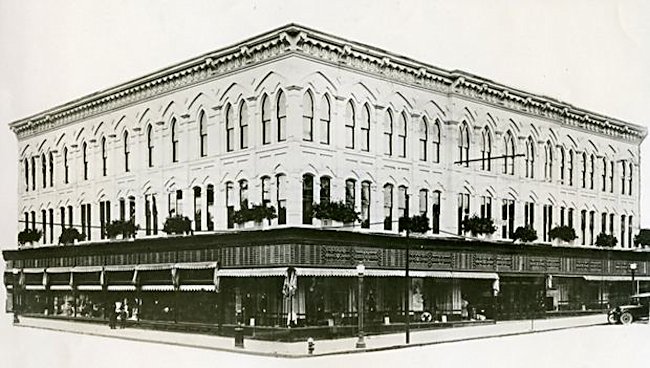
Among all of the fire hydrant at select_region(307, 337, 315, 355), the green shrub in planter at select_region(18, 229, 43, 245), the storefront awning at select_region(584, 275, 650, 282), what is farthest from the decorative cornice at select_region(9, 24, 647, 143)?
the fire hydrant at select_region(307, 337, 315, 355)

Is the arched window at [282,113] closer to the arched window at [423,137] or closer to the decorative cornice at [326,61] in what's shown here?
the decorative cornice at [326,61]

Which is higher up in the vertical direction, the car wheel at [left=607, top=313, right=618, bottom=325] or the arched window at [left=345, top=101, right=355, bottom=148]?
the arched window at [left=345, top=101, right=355, bottom=148]

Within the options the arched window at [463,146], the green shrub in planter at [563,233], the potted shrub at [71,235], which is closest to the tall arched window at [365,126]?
the arched window at [463,146]

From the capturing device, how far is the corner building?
2.62 meters

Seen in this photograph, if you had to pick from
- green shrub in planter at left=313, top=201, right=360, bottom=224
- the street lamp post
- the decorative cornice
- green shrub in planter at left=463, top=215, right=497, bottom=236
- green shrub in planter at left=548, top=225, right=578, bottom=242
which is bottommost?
the street lamp post

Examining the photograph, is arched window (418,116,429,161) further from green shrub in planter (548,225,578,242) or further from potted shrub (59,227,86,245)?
potted shrub (59,227,86,245)

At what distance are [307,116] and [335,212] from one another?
1.08 feet

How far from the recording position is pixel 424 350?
2756 mm

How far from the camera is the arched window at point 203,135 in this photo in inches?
109

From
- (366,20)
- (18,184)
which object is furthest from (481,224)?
(18,184)

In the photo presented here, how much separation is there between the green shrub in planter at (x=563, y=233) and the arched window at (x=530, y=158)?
0.78ft

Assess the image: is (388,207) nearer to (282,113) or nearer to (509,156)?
(282,113)

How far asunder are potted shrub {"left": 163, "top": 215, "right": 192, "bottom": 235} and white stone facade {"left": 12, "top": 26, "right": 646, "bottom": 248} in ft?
0.10

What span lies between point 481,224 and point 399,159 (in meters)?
0.50
